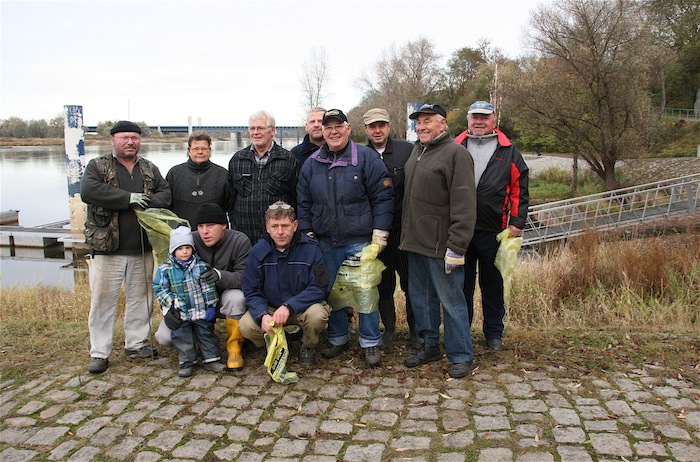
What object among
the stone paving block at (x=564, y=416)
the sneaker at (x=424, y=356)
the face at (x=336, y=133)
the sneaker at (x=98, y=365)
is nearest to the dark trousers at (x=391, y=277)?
the sneaker at (x=424, y=356)

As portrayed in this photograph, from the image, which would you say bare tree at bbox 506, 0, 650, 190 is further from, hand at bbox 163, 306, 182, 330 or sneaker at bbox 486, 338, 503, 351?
hand at bbox 163, 306, 182, 330

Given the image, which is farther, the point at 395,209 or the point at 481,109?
the point at 395,209

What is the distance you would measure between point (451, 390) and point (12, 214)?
2428cm

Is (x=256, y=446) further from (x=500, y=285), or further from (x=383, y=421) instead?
(x=500, y=285)

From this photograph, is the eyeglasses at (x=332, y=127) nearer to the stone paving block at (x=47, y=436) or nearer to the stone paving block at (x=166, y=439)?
the stone paving block at (x=166, y=439)

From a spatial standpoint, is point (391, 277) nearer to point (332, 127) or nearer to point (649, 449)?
point (332, 127)

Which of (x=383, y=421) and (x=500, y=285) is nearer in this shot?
(x=383, y=421)

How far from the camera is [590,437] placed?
3041 millimetres

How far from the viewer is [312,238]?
13.7ft

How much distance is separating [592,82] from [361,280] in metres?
19.0

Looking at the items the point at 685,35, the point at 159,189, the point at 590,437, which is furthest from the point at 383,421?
the point at 685,35

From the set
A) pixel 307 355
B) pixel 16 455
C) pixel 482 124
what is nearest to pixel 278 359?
pixel 307 355

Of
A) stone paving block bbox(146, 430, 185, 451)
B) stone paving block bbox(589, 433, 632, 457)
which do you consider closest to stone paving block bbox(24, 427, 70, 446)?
stone paving block bbox(146, 430, 185, 451)

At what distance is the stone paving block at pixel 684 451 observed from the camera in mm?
2814
